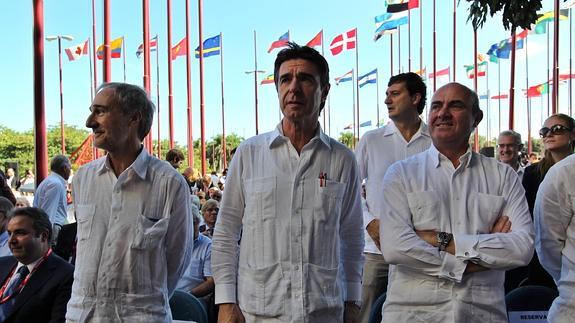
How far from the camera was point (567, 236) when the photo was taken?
2785 millimetres

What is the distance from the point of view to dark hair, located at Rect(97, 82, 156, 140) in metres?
2.61

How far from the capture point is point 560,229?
2.79 m

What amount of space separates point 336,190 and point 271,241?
0.38m

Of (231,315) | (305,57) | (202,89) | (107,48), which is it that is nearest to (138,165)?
(231,315)

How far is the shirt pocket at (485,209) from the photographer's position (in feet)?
8.38

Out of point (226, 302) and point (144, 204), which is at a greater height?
point (144, 204)

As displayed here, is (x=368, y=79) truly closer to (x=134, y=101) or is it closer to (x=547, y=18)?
(x=547, y=18)

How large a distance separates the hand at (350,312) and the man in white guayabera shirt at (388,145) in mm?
1308

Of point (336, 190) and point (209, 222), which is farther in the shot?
point (209, 222)

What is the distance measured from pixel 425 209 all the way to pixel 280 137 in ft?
2.45

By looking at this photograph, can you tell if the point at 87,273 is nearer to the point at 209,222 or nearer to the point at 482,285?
the point at 482,285

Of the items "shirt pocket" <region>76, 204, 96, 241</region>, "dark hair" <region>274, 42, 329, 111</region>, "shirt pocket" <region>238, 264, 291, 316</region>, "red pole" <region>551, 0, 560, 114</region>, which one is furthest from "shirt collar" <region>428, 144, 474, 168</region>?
"red pole" <region>551, 0, 560, 114</region>

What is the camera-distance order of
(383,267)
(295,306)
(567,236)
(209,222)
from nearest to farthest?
(295,306) → (567,236) → (383,267) → (209,222)

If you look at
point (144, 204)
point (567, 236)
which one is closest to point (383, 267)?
point (567, 236)
